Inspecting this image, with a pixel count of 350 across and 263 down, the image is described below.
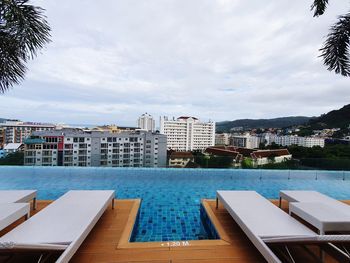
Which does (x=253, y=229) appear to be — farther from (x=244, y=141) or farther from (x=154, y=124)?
(x=154, y=124)

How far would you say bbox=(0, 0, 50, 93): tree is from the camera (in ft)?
11.3

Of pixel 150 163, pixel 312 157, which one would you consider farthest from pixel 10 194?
pixel 312 157

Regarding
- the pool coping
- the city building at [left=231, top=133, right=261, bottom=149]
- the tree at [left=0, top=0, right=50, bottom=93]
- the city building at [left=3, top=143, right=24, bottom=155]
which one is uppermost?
the tree at [left=0, top=0, right=50, bottom=93]

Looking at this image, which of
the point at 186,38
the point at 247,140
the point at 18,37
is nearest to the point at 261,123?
the point at 247,140

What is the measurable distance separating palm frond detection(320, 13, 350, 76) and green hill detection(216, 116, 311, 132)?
6479cm

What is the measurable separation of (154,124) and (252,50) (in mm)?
74636

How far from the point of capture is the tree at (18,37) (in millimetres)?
3449

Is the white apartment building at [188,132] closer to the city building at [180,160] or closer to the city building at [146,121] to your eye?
the city building at [146,121]

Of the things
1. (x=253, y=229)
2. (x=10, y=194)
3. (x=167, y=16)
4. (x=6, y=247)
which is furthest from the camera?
(x=167, y=16)

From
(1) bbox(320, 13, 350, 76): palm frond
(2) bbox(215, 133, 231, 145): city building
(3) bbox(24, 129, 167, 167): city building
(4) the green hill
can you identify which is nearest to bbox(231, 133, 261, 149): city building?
(4) the green hill

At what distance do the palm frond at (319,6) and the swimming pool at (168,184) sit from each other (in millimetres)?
5094

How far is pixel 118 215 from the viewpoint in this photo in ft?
12.6

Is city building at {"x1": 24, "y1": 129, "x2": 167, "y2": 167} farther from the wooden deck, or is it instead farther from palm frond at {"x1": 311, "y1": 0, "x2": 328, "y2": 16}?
palm frond at {"x1": 311, "y1": 0, "x2": 328, "y2": 16}

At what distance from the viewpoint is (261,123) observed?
75.8 meters
